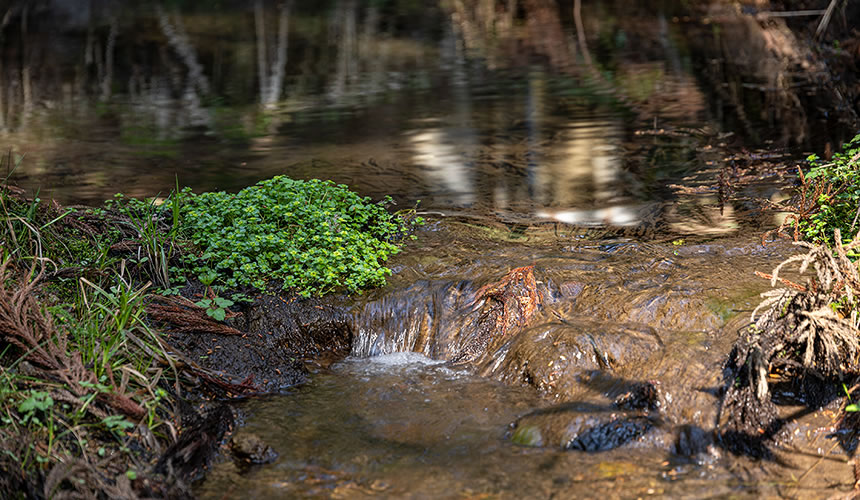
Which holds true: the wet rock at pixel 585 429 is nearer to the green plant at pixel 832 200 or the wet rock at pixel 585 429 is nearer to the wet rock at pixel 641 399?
the wet rock at pixel 641 399

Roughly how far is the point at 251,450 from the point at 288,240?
2028 millimetres

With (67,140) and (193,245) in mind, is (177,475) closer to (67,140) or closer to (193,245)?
(193,245)

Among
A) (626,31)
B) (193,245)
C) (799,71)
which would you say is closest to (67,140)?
(193,245)

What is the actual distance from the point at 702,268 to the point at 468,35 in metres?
15.2

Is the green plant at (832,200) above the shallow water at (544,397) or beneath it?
above

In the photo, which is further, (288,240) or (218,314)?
(288,240)

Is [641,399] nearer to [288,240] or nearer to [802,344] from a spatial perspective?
[802,344]

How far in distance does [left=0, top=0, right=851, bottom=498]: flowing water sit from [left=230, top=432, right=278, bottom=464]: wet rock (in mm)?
54

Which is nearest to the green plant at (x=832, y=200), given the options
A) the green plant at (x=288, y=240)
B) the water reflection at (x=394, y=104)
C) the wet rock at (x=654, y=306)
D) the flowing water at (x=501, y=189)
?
the flowing water at (x=501, y=189)

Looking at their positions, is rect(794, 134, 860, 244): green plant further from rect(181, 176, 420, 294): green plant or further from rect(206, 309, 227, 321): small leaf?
rect(206, 309, 227, 321): small leaf

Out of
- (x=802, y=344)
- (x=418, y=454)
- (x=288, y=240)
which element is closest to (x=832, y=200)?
(x=802, y=344)

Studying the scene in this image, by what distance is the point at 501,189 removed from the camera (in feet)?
28.6

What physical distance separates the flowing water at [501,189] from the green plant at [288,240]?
280 mm

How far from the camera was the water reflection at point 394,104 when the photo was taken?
30.3ft
